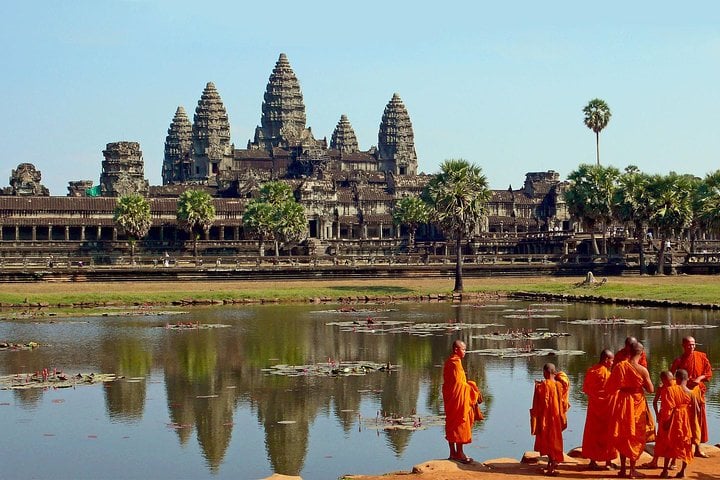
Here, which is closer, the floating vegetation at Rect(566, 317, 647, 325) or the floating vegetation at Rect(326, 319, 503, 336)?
the floating vegetation at Rect(326, 319, 503, 336)

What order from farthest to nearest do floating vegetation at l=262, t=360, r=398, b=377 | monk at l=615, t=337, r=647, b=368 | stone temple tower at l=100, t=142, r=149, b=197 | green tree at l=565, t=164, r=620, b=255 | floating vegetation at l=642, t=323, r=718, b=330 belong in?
stone temple tower at l=100, t=142, r=149, b=197 < green tree at l=565, t=164, r=620, b=255 < floating vegetation at l=642, t=323, r=718, b=330 < floating vegetation at l=262, t=360, r=398, b=377 < monk at l=615, t=337, r=647, b=368

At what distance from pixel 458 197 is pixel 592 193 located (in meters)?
27.9

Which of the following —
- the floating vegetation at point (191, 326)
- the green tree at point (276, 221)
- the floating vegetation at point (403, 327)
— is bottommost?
the floating vegetation at point (403, 327)

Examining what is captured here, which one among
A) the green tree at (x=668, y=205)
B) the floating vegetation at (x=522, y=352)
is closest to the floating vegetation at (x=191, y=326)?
the floating vegetation at (x=522, y=352)

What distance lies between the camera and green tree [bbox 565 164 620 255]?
10250 cm

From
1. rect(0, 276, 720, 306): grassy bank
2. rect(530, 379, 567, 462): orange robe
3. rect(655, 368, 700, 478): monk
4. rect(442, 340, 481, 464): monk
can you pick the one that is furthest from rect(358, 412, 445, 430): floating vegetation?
rect(0, 276, 720, 306): grassy bank

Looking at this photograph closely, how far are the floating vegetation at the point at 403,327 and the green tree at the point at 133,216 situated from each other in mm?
72174

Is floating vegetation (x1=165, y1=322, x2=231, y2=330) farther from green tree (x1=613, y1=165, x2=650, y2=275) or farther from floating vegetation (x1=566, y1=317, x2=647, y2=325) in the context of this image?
green tree (x1=613, y1=165, x2=650, y2=275)

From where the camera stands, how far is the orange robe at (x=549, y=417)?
71.3 feet

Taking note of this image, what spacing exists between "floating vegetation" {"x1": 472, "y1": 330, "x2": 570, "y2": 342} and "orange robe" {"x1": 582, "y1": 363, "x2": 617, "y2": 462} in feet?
82.4

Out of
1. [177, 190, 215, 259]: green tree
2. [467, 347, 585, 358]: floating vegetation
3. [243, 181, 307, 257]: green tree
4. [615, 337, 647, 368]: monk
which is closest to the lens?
[615, 337, 647, 368]: monk

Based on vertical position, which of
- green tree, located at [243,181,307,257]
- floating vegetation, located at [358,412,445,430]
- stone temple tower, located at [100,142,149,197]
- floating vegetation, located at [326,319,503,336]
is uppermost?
stone temple tower, located at [100,142,149,197]

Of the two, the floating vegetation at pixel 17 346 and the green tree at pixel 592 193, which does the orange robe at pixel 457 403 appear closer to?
the floating vegetation at pixel 17 346

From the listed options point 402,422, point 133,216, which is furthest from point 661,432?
point 133,216
